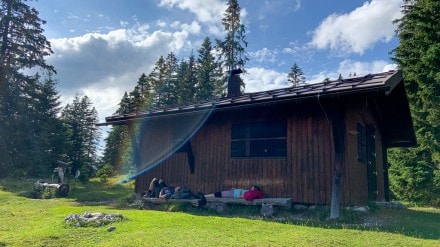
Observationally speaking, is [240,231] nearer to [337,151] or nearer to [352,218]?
[352,218]

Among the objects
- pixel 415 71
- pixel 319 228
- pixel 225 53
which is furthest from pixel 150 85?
pixel 319 228

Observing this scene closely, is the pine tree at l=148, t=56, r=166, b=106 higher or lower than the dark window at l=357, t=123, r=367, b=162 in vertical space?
higher

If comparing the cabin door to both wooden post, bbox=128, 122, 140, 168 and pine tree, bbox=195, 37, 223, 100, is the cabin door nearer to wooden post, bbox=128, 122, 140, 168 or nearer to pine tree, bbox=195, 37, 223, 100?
wooden post, bbox=128, 122, 140, 168

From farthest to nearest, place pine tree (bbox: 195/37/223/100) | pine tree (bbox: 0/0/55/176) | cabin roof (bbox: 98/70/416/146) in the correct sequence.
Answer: pine tree (bbox: 195/37/223/100) < pine tree (bbox: 0/0/55/176) < cabin roof (bbox: 98/70/416/146)

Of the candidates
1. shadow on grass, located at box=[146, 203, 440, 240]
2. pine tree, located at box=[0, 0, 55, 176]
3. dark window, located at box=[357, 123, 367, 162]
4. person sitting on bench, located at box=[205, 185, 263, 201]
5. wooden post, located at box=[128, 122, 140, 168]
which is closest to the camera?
shadow on grass, located at box=[146, 203, 440, 240]

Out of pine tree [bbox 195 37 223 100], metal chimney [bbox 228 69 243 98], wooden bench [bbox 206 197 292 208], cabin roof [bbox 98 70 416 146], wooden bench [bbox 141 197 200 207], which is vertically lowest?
wooden bench [bbox 141 197 200 207]

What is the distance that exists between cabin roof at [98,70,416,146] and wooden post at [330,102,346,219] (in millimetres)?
704

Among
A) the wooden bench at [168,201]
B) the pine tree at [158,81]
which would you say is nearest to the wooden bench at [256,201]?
the wooden bench at [168,201]

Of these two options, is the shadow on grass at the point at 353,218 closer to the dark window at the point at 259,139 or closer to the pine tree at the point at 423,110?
the dark window at the point at 259,139

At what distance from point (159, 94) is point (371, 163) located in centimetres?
3023

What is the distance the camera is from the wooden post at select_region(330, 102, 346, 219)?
27.2 feet

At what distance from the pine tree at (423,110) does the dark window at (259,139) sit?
9.01 meters

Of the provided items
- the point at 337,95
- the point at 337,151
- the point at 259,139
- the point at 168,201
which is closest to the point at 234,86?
the point at 259,139

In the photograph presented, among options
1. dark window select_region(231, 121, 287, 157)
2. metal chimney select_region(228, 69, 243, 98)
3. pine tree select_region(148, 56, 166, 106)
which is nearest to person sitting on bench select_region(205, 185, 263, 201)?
dark window select_region(231, 121, 287, 157)
